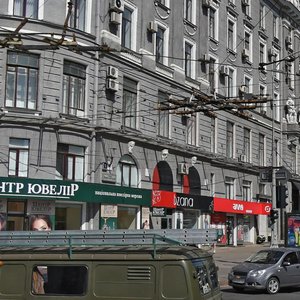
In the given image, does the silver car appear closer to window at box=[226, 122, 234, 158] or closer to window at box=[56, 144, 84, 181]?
window at box=[56, 144, 84, 181]

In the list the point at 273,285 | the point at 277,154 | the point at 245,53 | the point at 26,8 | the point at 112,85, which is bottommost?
the point at 273,285

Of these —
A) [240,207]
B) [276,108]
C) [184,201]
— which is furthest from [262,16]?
[184,201]

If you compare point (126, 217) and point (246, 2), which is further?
point (246, 2)

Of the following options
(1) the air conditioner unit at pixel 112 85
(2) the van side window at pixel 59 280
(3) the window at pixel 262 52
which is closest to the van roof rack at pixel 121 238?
(2) the van side window at pixel 59 280

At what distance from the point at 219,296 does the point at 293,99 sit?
49617 mm

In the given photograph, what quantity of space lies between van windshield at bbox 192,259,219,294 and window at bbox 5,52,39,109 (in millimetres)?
20268

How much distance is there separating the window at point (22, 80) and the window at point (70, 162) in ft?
8.66

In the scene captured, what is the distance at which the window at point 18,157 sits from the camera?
2582 centimetres

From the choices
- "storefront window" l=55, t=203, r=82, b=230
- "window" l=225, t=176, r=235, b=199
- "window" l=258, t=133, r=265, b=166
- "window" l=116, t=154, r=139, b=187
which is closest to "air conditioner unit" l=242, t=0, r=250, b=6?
"window" l=258, t=133, r=265, b=166

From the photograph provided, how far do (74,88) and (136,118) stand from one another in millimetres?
4971

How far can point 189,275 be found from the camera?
22.4 ft

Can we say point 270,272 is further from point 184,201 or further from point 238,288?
point 184,201

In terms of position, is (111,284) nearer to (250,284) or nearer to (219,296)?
(219,296)

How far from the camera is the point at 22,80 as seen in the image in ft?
86.9
